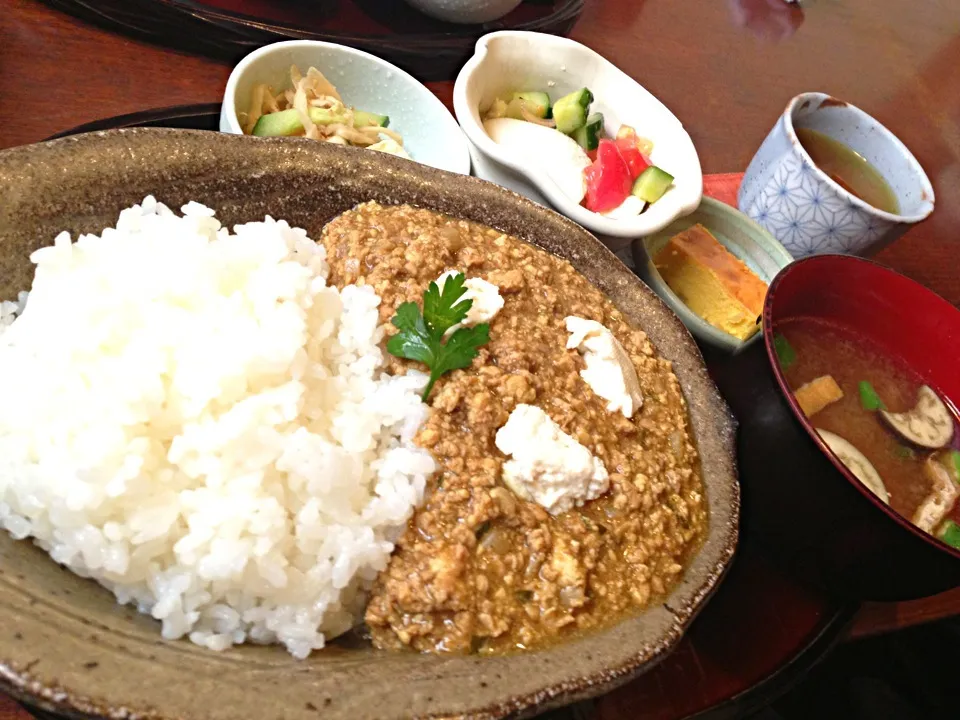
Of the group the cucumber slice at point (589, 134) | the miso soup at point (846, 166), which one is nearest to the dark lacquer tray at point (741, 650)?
the cucumber slice at point (589, 134)

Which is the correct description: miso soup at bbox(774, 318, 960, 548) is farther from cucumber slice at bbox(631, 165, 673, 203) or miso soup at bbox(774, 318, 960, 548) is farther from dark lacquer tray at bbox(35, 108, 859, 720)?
cucumber slice at bbox(631, 165, 673, 203)

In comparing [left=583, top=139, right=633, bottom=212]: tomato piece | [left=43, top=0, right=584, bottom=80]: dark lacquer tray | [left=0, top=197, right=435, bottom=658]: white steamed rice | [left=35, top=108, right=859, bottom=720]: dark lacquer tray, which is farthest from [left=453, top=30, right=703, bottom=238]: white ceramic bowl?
[left=0, top=197, right=435, bottom=658]: white steamed rice

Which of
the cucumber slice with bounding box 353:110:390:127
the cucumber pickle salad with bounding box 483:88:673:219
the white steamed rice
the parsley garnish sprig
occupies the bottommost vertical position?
the white steamed rice

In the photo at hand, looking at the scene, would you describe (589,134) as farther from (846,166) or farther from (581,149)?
(846,166)

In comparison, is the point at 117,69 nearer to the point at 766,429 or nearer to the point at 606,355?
the point at 606,355

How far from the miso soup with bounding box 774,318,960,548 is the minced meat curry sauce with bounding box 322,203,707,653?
1.24 feet

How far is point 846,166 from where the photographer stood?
2.82m

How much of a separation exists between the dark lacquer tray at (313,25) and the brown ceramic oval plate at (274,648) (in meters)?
0.81

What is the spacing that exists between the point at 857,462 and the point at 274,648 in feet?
4.96

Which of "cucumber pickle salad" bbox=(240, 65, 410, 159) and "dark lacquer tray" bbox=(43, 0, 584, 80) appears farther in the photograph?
"dark lacquer tray" bbox=(43, 0, 584, 80)

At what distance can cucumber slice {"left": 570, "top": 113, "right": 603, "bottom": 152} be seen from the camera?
101 inches

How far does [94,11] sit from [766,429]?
2.50 metres

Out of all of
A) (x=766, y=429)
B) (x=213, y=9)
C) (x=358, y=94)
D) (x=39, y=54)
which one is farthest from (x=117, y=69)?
(x=766, y=429)

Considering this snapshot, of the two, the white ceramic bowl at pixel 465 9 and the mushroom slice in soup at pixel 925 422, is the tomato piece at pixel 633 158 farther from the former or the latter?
the mushroom slice in soup at pixel 925 422
